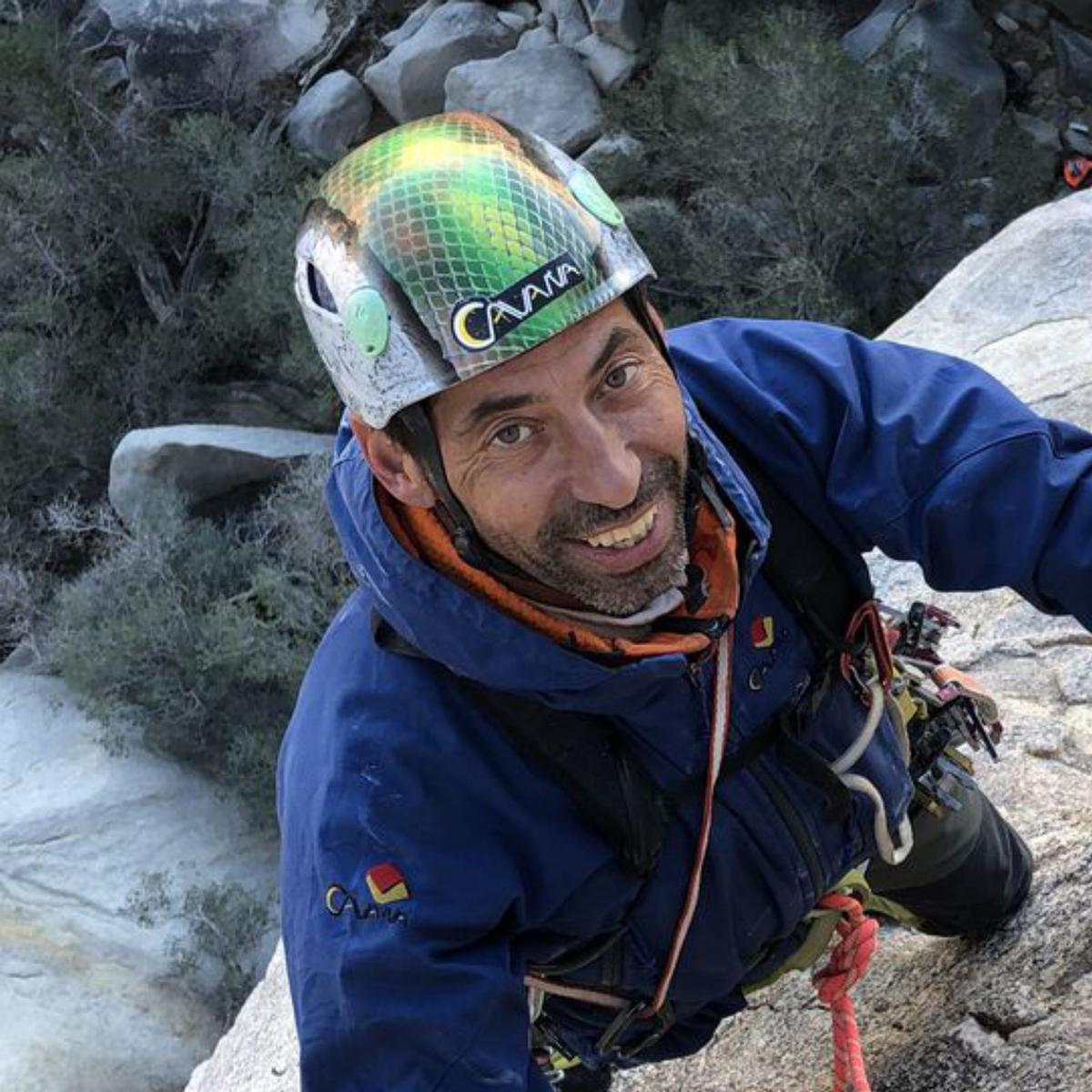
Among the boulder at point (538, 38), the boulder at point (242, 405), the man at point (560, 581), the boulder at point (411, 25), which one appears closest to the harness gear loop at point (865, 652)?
the man at point (560, 581)

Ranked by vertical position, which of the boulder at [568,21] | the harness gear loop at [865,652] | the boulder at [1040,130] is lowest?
the boulder at [1040,130]

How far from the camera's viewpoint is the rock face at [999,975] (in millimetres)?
2363

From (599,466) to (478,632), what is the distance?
0.78ft

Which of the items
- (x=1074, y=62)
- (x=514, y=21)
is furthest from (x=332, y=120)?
(x=1074, y=62)

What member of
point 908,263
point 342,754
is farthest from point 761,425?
point 908,263

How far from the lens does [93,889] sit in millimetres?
8719

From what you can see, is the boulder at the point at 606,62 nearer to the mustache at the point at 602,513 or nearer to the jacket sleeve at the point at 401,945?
the mustache at the point at 602,513

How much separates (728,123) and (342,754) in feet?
33.4

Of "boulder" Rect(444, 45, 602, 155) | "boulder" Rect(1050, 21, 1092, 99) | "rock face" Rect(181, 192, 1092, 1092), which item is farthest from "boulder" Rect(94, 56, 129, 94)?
"rock face" Rect(181, 192, 1092, 1092)

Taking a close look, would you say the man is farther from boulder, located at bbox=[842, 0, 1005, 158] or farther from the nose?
boulder, located at bbox=[842, 0, 1005, 158]

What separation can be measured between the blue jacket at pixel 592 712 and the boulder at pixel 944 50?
1002cm

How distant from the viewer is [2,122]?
47.3 ft

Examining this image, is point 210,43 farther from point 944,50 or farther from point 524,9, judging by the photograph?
point 944,50

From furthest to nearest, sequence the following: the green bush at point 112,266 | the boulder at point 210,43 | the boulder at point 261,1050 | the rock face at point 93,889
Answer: the boulder at point 210,43
the green bush at point 112,266
the rock face at point 93,889
the boulder at point 261,1050
